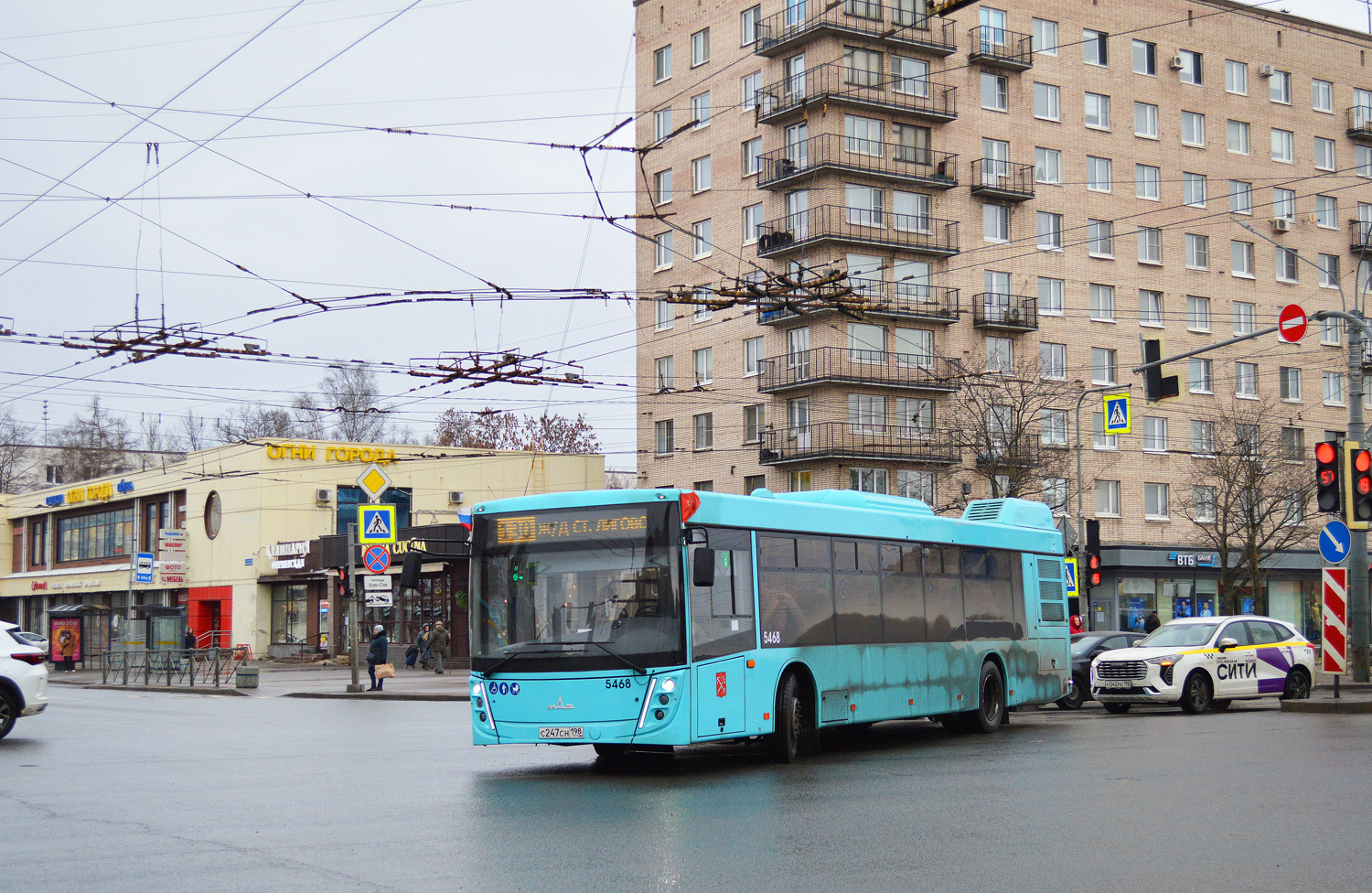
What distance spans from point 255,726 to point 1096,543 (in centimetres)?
1795

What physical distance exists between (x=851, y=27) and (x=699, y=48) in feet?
25.6

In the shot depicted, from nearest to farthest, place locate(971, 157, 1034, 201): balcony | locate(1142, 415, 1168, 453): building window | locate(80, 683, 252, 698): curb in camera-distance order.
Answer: locate(80, 683, 252, 698): curb → locate(971, 157, 1034, 201): balcony → locate(1142, 415, 1168, 453): building window

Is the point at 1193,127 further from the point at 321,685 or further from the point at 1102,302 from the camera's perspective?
the point at 321,685

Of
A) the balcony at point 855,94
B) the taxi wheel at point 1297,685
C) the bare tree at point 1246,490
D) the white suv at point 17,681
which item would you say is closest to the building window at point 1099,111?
the balcony at point 855,94

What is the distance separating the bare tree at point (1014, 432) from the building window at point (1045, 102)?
9.96 m

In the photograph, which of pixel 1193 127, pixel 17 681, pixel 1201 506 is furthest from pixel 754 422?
pixel 17 681

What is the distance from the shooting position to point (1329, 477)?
22.4m

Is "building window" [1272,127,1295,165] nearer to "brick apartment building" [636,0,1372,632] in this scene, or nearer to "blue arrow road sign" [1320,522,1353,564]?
"brick apartment building" [636,0,1372,632]

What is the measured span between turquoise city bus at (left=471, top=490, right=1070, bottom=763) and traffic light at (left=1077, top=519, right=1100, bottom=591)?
49.9ft

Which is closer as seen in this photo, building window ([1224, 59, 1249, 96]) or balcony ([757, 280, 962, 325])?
balcony ([757, 280, 962, 325])

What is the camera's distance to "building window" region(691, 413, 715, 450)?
5675cm

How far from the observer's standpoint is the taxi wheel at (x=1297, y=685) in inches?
960

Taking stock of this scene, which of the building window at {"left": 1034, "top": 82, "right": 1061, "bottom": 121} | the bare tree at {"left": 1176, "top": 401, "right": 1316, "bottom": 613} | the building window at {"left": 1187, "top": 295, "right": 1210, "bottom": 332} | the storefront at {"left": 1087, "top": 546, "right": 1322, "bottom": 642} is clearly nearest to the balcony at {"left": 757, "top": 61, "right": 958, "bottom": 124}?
the building window at {"left": 1034, "top": 82, "right": 1061, "bottom": 121}

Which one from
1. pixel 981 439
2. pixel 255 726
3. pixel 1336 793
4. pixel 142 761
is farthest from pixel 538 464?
pixel 1336 793
